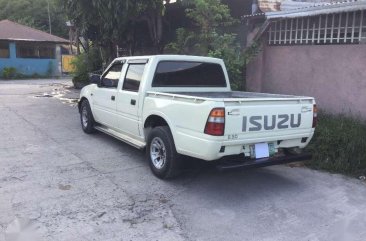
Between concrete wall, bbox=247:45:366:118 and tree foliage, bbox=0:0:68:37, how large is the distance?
39.2m

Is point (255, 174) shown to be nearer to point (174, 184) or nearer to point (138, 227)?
point (174, 184)

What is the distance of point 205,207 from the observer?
469 cm

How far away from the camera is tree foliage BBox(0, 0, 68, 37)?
146 feet

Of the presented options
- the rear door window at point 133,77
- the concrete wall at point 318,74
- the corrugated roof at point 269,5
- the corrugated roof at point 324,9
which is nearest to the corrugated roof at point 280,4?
the corrugated roof at point 269,5

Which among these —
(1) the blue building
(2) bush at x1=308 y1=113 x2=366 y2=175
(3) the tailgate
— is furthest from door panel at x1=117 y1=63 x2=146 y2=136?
(1) the blue building

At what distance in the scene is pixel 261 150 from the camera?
192 inches

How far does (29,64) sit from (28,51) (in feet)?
4.23

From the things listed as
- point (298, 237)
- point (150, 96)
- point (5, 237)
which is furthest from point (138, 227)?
point (150, 96)

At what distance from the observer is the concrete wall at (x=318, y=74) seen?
24.1 ft

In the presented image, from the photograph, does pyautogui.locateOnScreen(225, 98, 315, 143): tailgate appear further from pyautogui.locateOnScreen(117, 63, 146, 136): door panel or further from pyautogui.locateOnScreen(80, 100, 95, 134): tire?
pyautogui.locateOnScreen(80, 100, 95, 134): tire

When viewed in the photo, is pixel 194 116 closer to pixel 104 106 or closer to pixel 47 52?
pixel 104 106

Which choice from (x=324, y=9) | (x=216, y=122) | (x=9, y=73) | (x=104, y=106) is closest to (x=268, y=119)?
(x=216, y=122)

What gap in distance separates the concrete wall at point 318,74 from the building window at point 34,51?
24314mm

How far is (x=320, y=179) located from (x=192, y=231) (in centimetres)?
268
